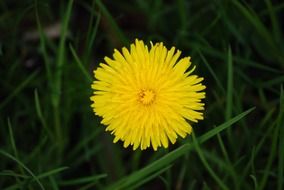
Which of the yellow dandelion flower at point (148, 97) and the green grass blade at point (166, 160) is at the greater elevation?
the yellow dandelion flower at point (148, 97)

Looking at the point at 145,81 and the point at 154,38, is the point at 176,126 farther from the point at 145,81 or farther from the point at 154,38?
the point at 154,38

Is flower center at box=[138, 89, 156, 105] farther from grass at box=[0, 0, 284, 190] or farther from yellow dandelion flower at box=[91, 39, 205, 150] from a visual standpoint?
grass at box=[0, 0, 284, 190]

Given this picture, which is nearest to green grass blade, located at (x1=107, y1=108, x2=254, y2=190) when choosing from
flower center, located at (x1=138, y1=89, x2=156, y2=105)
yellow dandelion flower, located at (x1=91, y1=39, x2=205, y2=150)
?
yellow dandelion flower, located at (x1=91, y1=39, x2=205, y2=150)

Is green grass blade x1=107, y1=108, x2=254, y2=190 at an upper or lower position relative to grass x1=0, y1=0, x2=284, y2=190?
lower

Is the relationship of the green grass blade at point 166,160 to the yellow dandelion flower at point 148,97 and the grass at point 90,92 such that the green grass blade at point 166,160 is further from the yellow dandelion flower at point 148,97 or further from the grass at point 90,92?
the grass at point 90,92

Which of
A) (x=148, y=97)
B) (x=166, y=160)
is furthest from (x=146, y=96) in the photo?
(x=166, y=160)

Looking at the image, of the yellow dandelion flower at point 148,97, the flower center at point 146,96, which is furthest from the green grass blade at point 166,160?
the flower center at point 146,96
